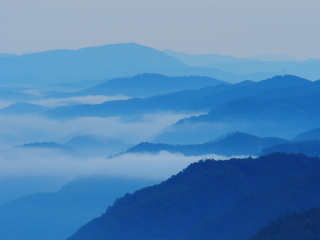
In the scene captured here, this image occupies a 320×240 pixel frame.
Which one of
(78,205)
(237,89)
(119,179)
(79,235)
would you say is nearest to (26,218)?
(78,205)

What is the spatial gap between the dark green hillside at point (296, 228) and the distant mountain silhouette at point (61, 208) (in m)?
45.7

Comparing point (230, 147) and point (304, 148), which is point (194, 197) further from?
point (230, 147)

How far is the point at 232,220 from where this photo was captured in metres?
33.8

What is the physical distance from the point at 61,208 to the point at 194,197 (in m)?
40.1

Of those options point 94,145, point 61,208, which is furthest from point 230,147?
point 94,145

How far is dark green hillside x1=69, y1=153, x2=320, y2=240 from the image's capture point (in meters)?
37.5

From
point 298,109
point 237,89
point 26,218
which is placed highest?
point 237,89

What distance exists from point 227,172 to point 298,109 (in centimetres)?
10747

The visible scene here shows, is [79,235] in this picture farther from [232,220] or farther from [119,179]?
[119,179]

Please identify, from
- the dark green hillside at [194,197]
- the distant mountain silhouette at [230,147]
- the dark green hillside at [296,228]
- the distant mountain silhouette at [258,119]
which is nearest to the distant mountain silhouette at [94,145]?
the distant mountain silhouette at [258,119]

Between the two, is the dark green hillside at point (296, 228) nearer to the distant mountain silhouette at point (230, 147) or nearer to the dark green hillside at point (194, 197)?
the dark green hillside at point (194, 197)

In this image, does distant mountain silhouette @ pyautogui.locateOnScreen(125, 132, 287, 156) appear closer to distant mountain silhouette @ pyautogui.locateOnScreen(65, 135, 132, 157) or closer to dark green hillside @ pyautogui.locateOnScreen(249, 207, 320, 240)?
distant mountain silhouette @ pyautogui.locateOnScreen(65, 135, 132, 157)

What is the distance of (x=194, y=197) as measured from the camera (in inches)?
1543

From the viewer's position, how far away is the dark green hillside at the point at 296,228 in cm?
2458
